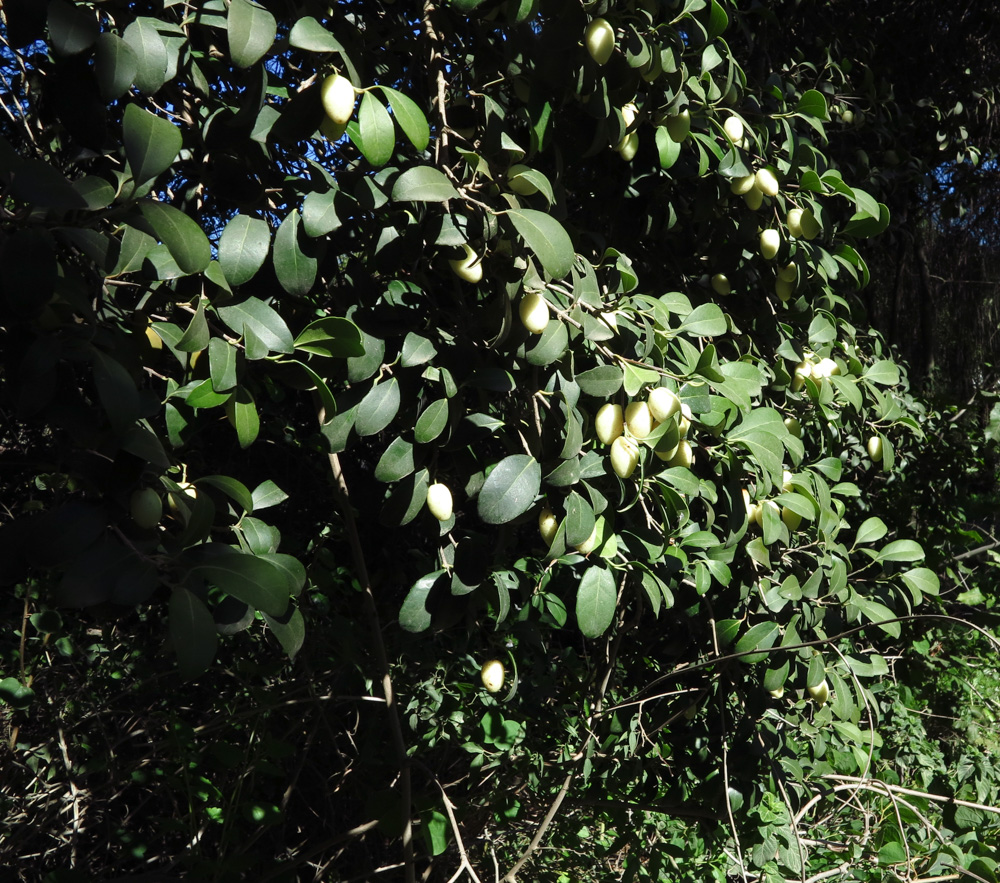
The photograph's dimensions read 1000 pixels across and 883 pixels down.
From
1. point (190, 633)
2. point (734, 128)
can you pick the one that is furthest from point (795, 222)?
point (190, 633)

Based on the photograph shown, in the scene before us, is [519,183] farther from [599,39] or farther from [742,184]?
[742,184]

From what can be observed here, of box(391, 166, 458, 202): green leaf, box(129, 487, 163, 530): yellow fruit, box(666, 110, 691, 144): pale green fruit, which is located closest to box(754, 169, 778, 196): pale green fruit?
box(666, 110, 691, 144): pale green fruit

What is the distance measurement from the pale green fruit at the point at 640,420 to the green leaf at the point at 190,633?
0.52 m

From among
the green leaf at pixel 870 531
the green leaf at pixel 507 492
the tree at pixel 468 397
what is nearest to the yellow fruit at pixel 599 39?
the tree at pixel 468 397

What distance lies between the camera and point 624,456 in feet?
3.20

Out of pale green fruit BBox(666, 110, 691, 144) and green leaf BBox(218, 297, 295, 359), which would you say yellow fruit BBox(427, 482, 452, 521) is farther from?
pale green fruit BBox(666, 110, 691, 144)

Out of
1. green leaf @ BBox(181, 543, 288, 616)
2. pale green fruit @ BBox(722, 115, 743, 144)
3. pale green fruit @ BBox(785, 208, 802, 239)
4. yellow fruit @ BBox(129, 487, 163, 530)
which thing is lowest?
yellow fruit @ BBox(129, 487, 163, 530)

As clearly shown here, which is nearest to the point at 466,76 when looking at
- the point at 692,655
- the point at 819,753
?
the point at 692,655

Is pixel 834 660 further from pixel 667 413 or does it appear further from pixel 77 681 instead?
pixel 77 681

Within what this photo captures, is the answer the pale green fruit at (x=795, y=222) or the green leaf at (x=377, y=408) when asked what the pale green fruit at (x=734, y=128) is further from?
the green leaf at (x=377, y=408)

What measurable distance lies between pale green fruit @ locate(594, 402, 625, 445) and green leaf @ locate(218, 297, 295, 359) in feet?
1.21

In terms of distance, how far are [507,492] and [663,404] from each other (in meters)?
0.20

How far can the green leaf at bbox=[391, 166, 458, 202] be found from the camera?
870 millimetres

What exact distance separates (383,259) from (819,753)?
1.30 metres
